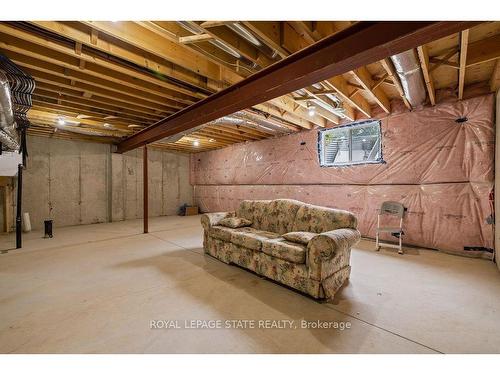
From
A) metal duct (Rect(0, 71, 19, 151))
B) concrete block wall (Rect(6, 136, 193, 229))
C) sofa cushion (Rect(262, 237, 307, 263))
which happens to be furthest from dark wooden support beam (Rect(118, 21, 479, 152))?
concrete block wall (Rect(6, 136, 193, 229))

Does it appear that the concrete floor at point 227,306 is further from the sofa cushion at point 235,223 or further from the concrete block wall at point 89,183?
the concrete block wall at point 89,183

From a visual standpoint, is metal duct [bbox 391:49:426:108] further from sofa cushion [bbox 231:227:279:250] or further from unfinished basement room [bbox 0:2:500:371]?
sofa cushion [bbox 231:227:279:250]

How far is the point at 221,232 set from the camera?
3250mm

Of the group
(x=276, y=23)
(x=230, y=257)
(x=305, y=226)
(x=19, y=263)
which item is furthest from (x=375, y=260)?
(x=19, y=263)

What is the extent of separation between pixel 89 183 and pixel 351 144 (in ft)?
24.3

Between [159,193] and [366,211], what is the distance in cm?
697

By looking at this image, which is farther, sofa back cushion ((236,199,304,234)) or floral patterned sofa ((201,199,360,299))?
sofa back cushion ((236,199,304,234))

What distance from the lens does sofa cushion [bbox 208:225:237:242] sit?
3.14 meters

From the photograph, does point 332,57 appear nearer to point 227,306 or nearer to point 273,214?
point 273,214

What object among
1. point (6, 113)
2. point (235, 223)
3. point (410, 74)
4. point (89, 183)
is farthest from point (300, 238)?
point (89, 183)

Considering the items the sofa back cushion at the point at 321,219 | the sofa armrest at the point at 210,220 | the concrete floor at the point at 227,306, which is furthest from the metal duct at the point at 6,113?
the sofa back cushion at the point at 321,219

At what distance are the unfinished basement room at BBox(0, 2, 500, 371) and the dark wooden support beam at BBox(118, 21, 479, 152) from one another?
1 cm

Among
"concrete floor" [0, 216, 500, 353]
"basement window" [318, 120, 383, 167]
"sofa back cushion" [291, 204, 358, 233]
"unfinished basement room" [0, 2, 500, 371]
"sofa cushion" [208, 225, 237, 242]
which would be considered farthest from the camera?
"basement window" [318, 120, 383, 167]
